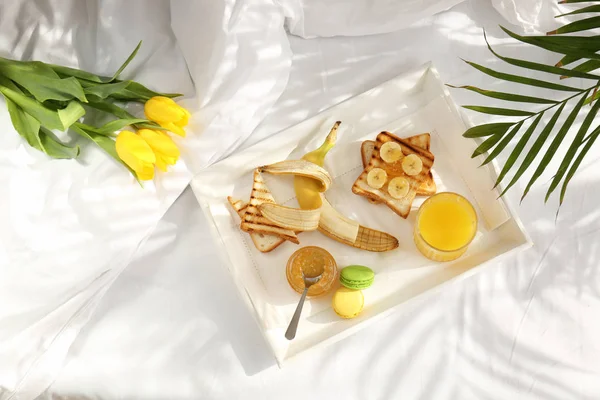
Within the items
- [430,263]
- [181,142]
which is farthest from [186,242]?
[430,263]

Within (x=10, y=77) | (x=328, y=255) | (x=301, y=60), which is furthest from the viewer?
(x=301, y=60)

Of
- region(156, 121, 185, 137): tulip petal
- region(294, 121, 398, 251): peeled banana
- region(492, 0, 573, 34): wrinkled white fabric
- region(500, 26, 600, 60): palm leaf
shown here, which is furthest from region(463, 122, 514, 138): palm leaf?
region(156, 121, 185, 137): tulip petal

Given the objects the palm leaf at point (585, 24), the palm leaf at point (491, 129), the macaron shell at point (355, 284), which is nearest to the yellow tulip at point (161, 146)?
the macaron shell at point (355, 284)

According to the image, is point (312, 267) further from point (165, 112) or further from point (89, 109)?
point (89, 109)

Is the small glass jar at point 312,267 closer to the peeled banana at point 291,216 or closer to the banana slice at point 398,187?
the peeled banana at point 291,216

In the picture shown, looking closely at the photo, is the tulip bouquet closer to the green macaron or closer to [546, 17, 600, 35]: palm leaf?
the green macaron

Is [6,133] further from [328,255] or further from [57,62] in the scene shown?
[328,255]
